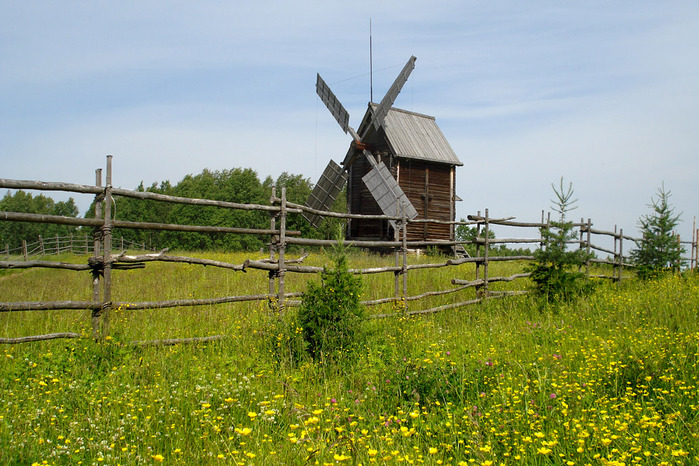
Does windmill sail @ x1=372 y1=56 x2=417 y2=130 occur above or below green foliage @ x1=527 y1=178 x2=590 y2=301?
above

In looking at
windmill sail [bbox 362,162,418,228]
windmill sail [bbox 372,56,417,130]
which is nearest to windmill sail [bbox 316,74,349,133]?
windmill sail [bbox 372,56,417,130]

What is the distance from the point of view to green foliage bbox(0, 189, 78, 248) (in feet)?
188

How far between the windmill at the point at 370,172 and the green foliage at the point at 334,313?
1024cm

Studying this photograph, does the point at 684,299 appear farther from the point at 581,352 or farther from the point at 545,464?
the point at 545,464

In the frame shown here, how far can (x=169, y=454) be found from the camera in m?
3.51

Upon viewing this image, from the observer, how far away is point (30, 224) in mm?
58406

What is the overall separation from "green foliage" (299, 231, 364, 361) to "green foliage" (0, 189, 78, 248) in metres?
52.1

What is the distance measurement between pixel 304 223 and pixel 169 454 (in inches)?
1250

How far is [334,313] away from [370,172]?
13.5 metres

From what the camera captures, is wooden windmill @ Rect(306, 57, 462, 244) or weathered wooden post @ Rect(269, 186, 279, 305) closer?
weathered wooden post @ Rect(269, 186, 279, 305)

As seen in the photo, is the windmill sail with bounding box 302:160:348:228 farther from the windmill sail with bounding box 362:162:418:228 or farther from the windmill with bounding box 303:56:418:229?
the windmill sail with bounding box 362:162:418:228

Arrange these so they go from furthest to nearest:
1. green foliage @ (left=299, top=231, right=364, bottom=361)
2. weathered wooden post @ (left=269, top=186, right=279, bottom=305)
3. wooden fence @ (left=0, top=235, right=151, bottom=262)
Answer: wooden fence @ (left=0, top=235, right=151, bottom=262) → weathered wooden post @ (left=269, top=186, right=279, bottom=305) → green foliage @ (left=299, top=231, right=364, bottom=361)

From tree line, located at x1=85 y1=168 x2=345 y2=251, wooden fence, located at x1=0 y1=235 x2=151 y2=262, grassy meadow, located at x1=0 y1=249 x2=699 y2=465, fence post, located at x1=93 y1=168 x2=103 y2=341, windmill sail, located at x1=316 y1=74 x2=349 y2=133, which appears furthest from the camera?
tree line, located at x1=85 y1=168 x2=345 y2=251

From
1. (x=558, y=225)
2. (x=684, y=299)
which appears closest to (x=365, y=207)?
(x=558, y=225)
